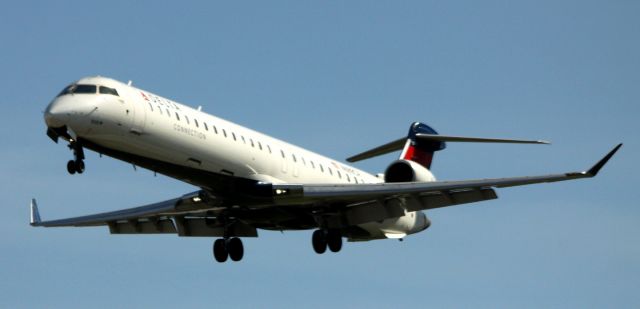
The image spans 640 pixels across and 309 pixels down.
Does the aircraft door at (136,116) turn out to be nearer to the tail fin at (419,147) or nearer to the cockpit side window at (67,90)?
the cockpit side window at (67,90)

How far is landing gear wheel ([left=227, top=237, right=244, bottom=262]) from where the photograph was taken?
3353 centimetres

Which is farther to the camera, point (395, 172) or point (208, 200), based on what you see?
point (395, 172)

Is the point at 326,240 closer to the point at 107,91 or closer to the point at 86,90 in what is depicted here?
the point at 107,91

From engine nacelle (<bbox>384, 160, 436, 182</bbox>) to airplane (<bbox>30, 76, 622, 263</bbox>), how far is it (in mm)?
26

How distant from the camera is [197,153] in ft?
94.2

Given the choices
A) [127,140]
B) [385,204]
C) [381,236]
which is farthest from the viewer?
[381,236]

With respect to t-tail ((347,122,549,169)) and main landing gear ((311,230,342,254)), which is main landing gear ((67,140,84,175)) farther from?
t-tail ((347,122,549,169))

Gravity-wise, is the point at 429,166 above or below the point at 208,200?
above

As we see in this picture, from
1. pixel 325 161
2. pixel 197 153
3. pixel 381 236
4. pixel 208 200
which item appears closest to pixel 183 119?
pixel 197 153

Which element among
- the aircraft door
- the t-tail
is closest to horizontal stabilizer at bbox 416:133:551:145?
the t-tail

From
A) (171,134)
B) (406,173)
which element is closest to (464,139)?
(406,173)

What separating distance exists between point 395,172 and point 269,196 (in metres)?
4.96

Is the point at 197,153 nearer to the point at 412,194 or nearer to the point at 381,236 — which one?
the point at 412,194

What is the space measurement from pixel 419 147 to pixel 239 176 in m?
8.45
